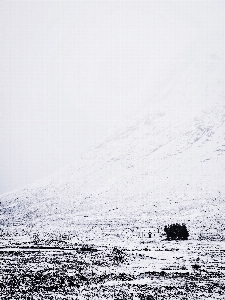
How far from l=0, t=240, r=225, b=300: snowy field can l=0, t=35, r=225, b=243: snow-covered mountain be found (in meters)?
12.5

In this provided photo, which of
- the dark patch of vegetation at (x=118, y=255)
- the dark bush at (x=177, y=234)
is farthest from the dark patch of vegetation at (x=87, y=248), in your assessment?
the dark bush at (x=177, y=234)

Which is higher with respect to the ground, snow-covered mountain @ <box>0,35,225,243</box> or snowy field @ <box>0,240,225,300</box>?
snow-covered mountain @ <box>0,35,225,243</box>

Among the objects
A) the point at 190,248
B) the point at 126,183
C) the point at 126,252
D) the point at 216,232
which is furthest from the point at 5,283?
the point at 126,183

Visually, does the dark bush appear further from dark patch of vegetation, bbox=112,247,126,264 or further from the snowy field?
dark patch of vegetation, bbox=112,247,126,264

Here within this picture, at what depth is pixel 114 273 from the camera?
60.6 feet

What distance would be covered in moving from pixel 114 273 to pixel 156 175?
5053 centimetres

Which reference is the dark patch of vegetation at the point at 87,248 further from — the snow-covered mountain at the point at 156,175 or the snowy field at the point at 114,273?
the snow-covered mountain at the point at 156,175

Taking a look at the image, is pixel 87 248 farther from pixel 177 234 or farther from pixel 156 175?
pixel 156 175

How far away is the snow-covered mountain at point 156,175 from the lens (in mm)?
50175

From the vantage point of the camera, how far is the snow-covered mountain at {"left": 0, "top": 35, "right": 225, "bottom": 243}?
50.2 meters

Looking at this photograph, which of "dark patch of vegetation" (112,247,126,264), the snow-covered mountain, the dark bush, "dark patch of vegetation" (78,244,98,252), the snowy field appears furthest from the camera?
the snow-covered mountain

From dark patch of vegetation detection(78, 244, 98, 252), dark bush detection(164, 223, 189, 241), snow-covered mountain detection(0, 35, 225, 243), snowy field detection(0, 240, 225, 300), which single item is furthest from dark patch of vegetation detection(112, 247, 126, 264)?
snow-covered mountain detection(0, 35, 225, 243)

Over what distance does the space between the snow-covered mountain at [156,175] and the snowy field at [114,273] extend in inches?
492

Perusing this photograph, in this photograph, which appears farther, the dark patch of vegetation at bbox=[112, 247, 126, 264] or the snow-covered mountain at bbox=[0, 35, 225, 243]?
the snow-covered mountain at bbox=[0, 35, 225, 243]
